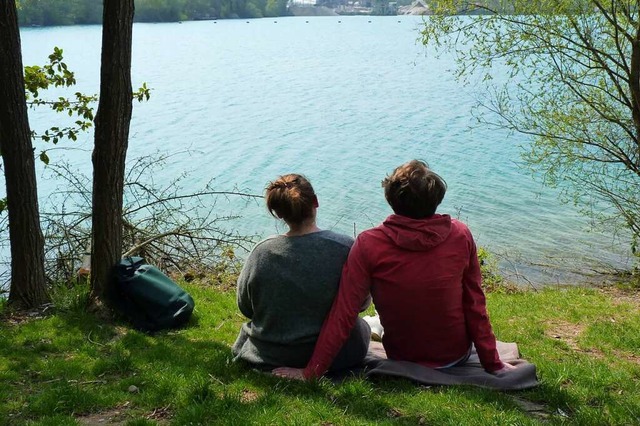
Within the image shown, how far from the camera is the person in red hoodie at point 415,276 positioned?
4.28m

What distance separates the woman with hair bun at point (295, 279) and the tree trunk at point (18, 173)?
3.07 meters

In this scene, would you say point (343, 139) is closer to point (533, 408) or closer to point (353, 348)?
point (353, 348)

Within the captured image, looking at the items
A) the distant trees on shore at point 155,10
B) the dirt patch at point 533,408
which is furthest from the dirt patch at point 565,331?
the distant trees on shore at point 155,10

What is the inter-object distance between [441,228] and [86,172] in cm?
1706

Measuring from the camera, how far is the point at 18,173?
6543 millimetres

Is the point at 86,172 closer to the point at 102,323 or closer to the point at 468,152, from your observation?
the point at 468,152

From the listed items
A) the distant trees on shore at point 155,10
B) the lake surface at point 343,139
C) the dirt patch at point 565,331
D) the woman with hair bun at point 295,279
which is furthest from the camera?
the distant trees on shore at point 155,10

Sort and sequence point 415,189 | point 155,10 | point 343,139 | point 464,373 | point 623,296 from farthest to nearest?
point 155,10
point 343,139
point 623,296
point 464,373
point 415,189

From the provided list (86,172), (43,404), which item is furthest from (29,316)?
(86,172)

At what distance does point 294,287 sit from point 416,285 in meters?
0.78

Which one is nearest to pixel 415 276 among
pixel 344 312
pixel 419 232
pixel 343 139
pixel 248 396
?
pixel 419 232

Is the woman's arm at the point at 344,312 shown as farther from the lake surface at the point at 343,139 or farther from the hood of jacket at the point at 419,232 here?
the lake surface at the point at 343,139

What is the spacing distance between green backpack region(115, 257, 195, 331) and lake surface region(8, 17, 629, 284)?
7291 mm

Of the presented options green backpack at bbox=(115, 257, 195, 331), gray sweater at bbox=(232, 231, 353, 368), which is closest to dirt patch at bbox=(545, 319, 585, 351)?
gray sweater at bbox=(232, 231, 353, 368)
